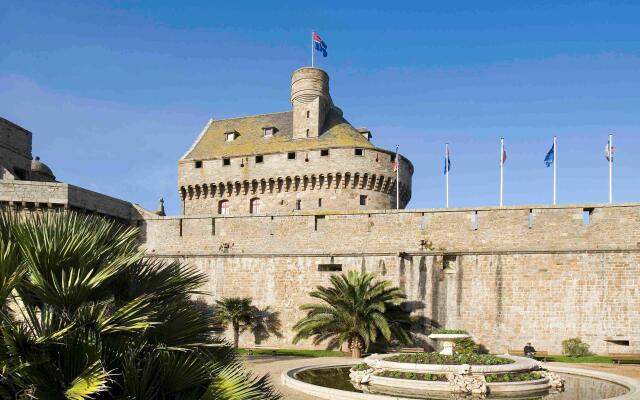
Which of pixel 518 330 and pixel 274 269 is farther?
pixel 274 269

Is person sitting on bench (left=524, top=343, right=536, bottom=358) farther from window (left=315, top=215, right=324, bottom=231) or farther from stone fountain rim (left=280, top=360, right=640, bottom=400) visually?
window (left=315, top=215, right=324, bottom=231)

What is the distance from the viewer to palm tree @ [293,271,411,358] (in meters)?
20.7

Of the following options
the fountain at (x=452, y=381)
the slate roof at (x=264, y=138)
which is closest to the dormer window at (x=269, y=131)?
the slate roof at (x=264, y=138)

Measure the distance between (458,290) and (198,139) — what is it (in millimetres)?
24735

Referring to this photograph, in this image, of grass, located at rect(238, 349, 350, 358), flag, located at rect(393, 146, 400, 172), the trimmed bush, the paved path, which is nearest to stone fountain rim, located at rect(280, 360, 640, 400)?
the paved path

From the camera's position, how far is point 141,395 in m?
5.45

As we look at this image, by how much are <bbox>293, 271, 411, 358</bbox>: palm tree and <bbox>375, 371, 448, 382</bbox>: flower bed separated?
6.37 meters

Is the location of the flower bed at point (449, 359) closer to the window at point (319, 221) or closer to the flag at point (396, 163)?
the window at point (319, 221)

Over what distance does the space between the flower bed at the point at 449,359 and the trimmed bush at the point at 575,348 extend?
8569mm

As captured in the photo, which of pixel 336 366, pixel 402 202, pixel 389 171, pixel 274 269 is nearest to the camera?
pixel 336 366

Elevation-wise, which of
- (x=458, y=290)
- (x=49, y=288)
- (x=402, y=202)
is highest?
(x=402, y=202)

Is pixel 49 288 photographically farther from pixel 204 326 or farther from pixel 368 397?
pixel 368 397

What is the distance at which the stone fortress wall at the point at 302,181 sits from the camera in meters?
34.9

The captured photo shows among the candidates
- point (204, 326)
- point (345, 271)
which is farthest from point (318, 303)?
point (204, 326)
